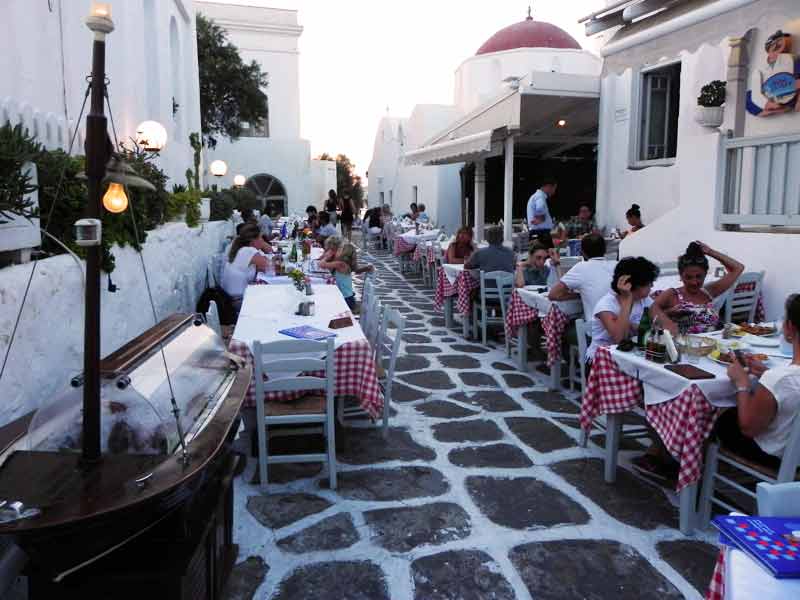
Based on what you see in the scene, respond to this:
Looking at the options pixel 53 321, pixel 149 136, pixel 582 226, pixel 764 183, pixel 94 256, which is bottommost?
pixel 53 321

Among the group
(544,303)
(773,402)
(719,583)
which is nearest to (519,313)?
(544,303)

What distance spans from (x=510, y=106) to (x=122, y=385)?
890 cm

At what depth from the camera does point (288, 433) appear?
399 cm

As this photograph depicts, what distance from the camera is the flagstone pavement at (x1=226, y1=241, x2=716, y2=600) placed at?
2.87m

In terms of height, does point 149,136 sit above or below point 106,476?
above

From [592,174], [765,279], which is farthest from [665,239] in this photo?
[592,174]

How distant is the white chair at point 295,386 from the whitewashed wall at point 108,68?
245 cm

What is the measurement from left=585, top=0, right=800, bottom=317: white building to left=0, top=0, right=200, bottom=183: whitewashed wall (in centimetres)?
572

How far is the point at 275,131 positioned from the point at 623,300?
27.8 m

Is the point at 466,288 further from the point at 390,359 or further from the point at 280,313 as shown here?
the point at 390,359

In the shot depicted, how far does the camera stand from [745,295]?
5.67m

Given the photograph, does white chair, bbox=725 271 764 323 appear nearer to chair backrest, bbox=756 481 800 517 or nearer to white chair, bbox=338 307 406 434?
white chair, bbox=338 307 406 434

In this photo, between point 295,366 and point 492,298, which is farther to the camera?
point 492,298

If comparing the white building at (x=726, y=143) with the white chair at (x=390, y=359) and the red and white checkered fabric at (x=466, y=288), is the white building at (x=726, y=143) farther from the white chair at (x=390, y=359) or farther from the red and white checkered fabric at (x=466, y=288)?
the white chair at (x=390, y=359)
